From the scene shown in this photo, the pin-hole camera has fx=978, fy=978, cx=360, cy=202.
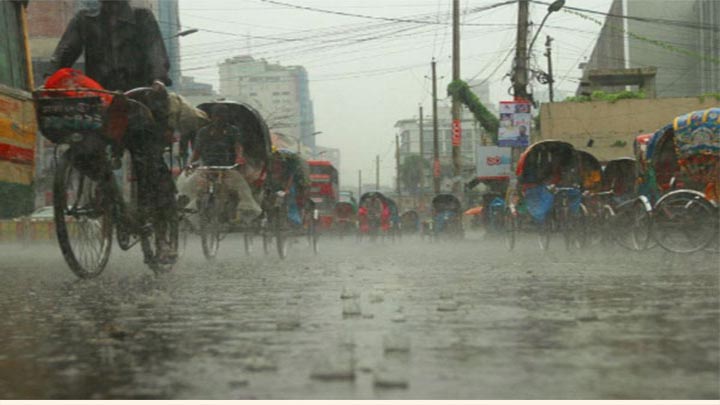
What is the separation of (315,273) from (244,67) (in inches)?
2546

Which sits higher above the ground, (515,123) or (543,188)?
(515,123)

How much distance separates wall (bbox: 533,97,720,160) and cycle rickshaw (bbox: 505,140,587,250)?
24.1 m

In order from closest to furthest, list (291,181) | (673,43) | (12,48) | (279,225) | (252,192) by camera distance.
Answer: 1. (12,48)
2. (252,192)
3. (279,225)
4. (291,181)
5. (673,43)

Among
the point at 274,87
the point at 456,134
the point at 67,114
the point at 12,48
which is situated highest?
the point at 274,87

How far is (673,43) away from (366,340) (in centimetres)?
4524

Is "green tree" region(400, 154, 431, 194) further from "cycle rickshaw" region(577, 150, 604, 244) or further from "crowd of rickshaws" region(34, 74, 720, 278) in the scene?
"cycle rickshaw" region(577, 150, 604, 244)

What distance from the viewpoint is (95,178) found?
6.55 m

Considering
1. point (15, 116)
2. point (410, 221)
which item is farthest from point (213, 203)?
point (410, 221)

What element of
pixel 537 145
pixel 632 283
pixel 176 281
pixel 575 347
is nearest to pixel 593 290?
pixel 632 283

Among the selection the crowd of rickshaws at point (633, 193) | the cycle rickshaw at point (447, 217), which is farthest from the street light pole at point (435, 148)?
the crowd of rickshaws at point (633, 193)

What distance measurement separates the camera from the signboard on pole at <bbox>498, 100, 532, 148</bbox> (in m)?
23.8

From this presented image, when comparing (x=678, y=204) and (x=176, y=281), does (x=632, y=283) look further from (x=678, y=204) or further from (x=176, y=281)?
(x=678, y=204)

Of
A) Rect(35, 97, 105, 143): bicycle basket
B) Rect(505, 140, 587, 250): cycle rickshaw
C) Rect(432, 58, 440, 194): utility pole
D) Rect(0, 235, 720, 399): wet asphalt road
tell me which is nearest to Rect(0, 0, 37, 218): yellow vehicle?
Rect(0, 235, 720, 399): wet asphalt road

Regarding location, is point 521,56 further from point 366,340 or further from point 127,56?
point 366,340
